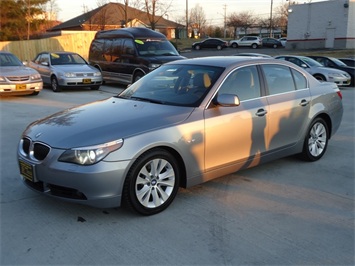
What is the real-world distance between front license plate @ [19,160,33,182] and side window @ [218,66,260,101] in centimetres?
224

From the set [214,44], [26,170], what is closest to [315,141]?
[26,170]

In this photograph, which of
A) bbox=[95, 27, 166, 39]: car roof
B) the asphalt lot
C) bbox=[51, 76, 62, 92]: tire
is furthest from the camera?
bbox=[95, 27, 166, 39]: car roof

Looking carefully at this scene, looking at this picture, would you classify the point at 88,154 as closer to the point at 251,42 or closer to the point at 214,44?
the point at 214,44

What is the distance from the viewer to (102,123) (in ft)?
13.3

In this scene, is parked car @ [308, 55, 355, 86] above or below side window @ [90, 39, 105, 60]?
below

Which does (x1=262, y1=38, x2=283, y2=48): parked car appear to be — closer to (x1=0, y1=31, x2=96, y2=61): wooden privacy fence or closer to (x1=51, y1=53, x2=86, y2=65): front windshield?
(x1=0, y1=31, x2=96, y2=61): wooden privacy fence

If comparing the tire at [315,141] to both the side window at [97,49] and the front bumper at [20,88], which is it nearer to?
the front bumper at [20,88]

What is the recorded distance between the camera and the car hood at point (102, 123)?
12.4 feet

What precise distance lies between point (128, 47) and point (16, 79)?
4.62 m

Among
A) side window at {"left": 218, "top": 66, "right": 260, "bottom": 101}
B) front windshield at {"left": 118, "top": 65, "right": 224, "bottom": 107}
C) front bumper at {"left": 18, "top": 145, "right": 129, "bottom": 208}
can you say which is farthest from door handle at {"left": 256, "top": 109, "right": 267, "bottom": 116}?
front bumper at {"left": 18, "top": 145, "right": 129, "bottom": 208}

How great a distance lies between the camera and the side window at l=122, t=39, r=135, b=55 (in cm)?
1480

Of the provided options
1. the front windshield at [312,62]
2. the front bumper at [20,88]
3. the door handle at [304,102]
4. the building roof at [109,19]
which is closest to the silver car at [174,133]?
the door handle at [304,102]

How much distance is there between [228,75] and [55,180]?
2332mm

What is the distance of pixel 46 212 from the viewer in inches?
160
